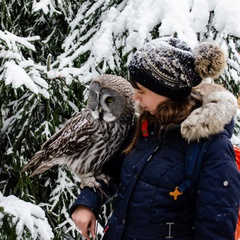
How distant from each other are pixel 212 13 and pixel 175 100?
141cm

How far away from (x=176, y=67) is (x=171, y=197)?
0.55 meters

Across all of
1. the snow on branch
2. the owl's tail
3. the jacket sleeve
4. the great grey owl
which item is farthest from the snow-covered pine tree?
the jacket sleeve

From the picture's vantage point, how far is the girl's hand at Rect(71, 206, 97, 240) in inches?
82.7

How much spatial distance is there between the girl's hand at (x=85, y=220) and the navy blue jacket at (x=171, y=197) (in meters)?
0.08

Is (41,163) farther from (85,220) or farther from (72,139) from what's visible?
(85,220)

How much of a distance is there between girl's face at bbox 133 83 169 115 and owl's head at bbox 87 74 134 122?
0.37 metres

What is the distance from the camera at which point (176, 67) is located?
6.16 feet

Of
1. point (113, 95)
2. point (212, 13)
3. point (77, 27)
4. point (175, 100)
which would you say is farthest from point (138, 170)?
point (77, 27)

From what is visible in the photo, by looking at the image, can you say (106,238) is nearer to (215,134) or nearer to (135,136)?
(135,136)

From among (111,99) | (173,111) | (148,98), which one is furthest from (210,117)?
(111,99)

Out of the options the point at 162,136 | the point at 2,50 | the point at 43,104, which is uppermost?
the point at 162,136

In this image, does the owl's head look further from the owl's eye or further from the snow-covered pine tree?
the snow-covered pine tree

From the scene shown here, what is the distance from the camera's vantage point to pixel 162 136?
1.95 m

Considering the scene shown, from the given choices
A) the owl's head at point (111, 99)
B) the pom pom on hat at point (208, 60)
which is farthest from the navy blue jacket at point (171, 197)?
the owl's head at point (111, 99)
